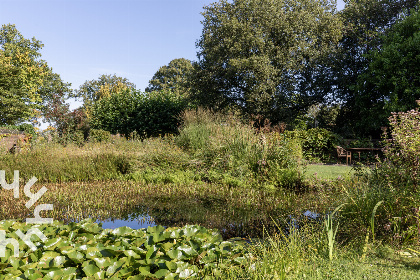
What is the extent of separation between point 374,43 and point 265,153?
11377 mm

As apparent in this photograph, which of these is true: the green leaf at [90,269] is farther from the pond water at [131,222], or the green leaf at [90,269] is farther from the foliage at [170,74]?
the foliage at [170,74]

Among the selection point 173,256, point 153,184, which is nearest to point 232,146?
point 153,184

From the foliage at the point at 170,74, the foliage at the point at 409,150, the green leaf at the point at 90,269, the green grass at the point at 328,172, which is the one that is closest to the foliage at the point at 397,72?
the green grass at the point at 328,172

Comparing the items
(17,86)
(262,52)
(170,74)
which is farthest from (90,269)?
(170,74)

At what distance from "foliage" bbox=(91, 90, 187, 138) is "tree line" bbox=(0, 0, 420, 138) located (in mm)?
54

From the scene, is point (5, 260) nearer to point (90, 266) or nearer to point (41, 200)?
point (90, 266)

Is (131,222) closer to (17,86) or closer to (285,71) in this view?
(285,71)

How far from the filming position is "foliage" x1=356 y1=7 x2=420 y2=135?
11.8 metres

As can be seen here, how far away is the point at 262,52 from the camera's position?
45.9 ft

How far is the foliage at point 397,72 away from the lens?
11.8 m

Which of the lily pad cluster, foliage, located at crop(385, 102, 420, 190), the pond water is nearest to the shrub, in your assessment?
foliage, located at crop(385, 102, 420, 190)

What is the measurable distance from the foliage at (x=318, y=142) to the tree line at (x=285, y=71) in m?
2.23

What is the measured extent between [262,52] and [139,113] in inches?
278

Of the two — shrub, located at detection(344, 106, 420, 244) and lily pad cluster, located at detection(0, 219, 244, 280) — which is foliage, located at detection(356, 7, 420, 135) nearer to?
shrub, located at detection(344, 106, 420, 244)
